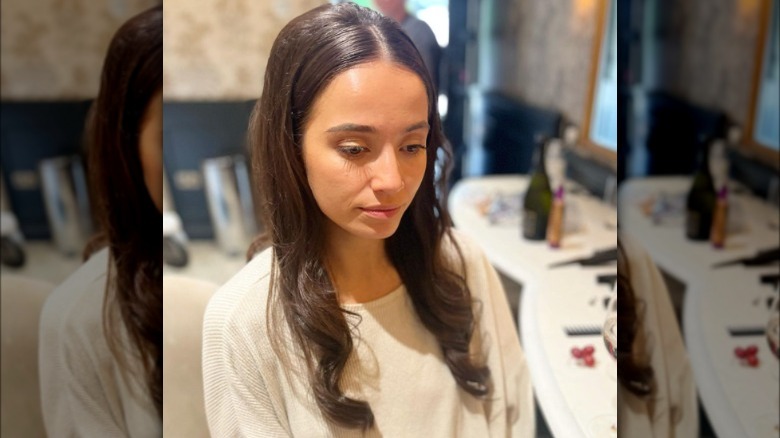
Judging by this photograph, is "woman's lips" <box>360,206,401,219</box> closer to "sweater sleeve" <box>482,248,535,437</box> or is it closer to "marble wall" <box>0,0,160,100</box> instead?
"sweater sleeve" <box>482,248,535,437</box>

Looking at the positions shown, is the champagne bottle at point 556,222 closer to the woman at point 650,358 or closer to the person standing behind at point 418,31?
the woman at point 650,358

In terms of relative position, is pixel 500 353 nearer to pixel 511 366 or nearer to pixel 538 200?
pixel 511 366

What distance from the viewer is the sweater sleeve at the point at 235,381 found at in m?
0.86

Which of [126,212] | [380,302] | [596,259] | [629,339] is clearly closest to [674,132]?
[596,259]

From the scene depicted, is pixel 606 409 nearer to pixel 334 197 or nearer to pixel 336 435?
pixel 336 435

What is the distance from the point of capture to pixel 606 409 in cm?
100

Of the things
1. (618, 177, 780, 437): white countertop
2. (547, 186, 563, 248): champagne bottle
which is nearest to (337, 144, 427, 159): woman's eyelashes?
(547, 186, 563, 248): champagne bottle

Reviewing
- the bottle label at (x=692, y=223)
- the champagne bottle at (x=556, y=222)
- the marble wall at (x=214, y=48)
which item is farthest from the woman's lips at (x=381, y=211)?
the bottle label at (x=692, y=223)

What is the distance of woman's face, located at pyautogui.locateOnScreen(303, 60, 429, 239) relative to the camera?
2.63ft

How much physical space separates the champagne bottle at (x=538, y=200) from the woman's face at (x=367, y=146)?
10.3 inches

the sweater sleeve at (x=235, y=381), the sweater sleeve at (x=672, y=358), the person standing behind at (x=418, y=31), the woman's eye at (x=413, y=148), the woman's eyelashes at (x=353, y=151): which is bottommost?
the sweater sleeve at (x=672, y=358)

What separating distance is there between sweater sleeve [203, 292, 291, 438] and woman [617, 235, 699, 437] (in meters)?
0.57

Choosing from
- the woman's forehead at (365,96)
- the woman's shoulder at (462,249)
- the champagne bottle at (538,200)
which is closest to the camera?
the woman's forehead at (365,96)

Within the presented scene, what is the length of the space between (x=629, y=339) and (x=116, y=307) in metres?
0.82
